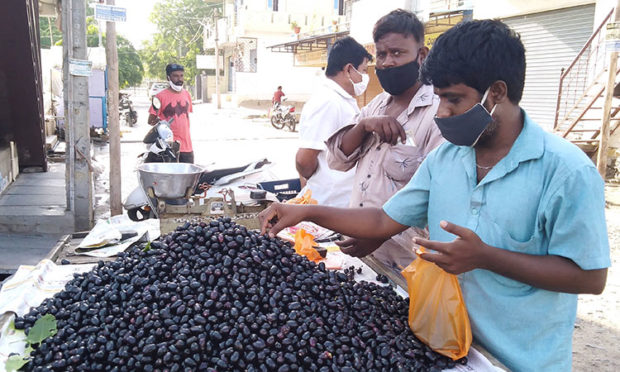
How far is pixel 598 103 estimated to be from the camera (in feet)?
29.9

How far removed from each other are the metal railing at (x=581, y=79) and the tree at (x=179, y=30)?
35541mm

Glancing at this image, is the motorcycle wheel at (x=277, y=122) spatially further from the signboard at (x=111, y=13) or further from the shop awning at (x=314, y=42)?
the signboard at (x=111, y=13)

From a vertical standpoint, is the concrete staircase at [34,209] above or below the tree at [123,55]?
below

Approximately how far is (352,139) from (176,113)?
16.0 feet

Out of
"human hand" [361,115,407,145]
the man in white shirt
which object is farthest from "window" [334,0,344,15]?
"human hand" [361,115,407,145]

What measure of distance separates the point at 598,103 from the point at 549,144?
9.27m

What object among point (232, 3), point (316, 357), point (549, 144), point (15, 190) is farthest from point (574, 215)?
point (232, 3)

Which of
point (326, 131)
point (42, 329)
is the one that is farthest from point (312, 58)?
point (42, 329)

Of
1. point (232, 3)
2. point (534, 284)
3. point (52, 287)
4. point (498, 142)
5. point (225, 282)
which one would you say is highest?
point (232, 3)

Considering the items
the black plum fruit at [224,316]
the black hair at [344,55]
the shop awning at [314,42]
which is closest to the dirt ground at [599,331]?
the black plum fruit at [224,316]

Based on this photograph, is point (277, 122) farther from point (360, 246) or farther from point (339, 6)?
point (360, 246)

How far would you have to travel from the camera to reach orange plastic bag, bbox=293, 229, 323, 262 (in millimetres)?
2291

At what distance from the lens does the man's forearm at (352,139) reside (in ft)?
7.55

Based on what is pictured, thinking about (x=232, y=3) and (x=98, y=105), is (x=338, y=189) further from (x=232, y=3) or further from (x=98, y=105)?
(x=232, y=3)
